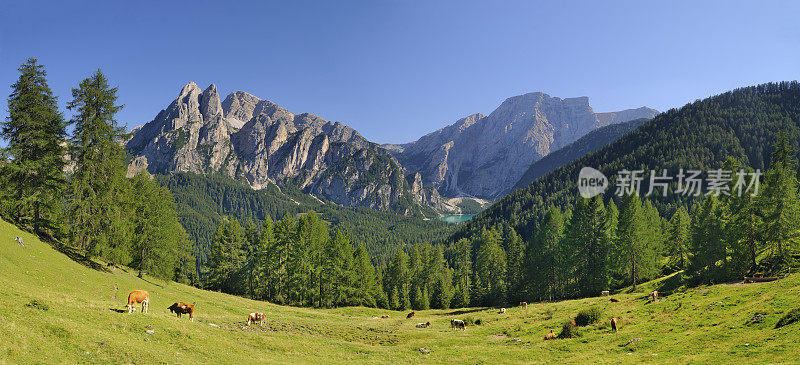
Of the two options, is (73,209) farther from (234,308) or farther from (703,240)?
(703,240)

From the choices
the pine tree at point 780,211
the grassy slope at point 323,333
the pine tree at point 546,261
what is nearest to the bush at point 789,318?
the grassy slope at point 323,333

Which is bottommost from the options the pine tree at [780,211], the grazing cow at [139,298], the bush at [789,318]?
the grazing cow at [139,298]

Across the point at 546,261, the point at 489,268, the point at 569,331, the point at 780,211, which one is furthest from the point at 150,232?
the point at 780,211

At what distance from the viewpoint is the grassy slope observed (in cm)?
1812

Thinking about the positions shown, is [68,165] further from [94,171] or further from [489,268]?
[489,268]

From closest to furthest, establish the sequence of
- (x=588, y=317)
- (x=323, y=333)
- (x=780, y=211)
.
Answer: (x=588, y=317) → (x=323, y=333) → (x=780, y=211)

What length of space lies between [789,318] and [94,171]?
66.0 meters

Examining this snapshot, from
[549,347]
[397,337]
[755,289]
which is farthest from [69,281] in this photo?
[755,289]

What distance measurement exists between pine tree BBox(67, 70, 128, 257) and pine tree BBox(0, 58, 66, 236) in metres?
3.76

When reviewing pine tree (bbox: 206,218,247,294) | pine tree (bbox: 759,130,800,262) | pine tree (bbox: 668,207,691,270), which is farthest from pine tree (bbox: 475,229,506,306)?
pine tree (bbox: 206,218,247,294)

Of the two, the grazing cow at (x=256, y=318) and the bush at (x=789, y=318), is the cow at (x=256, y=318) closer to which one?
the grazing cow at (x=256, y=318)

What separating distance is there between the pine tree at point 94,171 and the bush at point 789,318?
62.8 m

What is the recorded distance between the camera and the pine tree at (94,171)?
4228cm

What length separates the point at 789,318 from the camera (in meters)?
22.7
